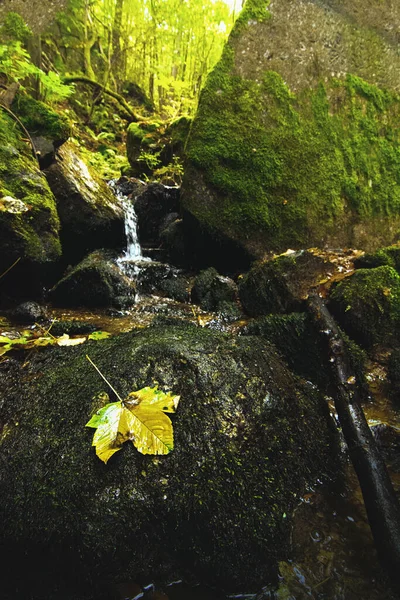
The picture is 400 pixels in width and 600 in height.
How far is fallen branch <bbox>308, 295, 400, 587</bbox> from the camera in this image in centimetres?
131

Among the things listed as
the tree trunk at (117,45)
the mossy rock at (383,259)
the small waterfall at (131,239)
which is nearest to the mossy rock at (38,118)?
the small waterfall at (131,239)

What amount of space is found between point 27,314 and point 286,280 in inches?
126

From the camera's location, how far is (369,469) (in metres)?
1.51

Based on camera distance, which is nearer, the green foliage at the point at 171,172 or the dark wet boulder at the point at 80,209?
the dark wet boulder at the point at 80,209

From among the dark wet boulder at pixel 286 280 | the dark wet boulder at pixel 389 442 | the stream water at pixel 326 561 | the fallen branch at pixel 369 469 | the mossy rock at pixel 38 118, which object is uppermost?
the mossy rock at pixel 38 118

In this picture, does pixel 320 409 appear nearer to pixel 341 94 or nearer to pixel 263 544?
pixel 263 544

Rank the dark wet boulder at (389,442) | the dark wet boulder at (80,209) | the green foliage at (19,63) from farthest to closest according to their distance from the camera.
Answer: the dark wet boulder at (80,209), the green foliage at (19,63), the dark wet boulder at (389,442)

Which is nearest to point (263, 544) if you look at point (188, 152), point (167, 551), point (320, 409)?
point (167, 551)

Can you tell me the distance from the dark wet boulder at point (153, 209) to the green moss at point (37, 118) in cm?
234

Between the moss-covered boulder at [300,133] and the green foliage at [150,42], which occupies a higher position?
the green foliage at [150,42]

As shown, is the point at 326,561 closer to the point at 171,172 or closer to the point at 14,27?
the point at 14,27

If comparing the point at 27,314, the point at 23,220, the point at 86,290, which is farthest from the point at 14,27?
the point at 27,314

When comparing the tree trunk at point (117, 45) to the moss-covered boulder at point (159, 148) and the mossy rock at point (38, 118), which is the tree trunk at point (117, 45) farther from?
the mossy rock at point (38, 118)

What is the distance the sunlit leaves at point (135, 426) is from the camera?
55.2 inches
